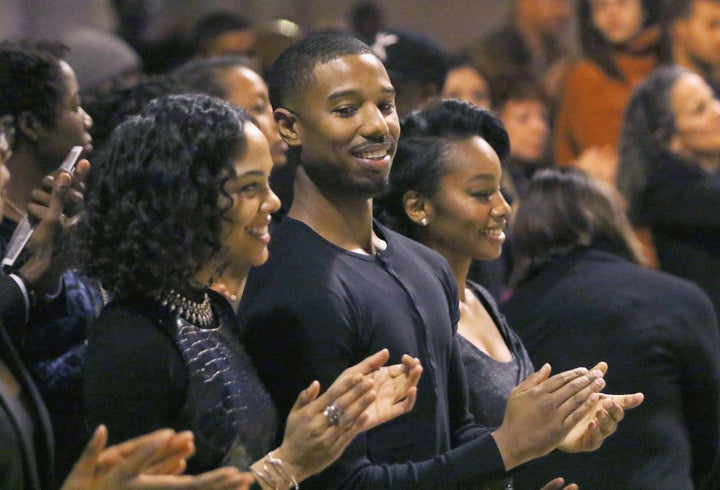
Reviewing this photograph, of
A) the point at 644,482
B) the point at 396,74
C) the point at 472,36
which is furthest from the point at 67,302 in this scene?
the point at 472,36

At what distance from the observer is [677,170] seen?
165 inches

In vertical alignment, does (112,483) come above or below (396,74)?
above

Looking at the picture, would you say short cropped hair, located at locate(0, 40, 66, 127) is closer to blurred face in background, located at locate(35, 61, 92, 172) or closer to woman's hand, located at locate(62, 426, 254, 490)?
blurred face in background, located at locate(35, 61, 92, 172)

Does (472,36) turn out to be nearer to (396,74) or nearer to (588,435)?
(396,74)

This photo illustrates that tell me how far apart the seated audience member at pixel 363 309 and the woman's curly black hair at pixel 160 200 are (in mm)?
186

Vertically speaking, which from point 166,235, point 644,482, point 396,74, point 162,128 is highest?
point 162,128

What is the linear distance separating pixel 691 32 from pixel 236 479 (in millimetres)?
3991

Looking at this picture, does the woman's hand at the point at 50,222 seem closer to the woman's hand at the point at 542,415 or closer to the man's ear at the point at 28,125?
the man's ear at the point at 28,125

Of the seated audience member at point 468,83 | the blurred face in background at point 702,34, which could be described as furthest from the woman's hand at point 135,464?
the blurred face in background at point 702,34

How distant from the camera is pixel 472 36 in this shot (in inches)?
285

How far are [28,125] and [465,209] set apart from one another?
38.8 inches

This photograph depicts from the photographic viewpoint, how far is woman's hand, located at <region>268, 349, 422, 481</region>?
1837mm

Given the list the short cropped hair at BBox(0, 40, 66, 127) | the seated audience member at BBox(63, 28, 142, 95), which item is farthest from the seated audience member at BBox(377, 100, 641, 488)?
the seated audience member at BBox(63, 28, 142, 95)

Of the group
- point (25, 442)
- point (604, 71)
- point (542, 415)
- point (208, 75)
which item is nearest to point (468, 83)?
point (604, 71)
